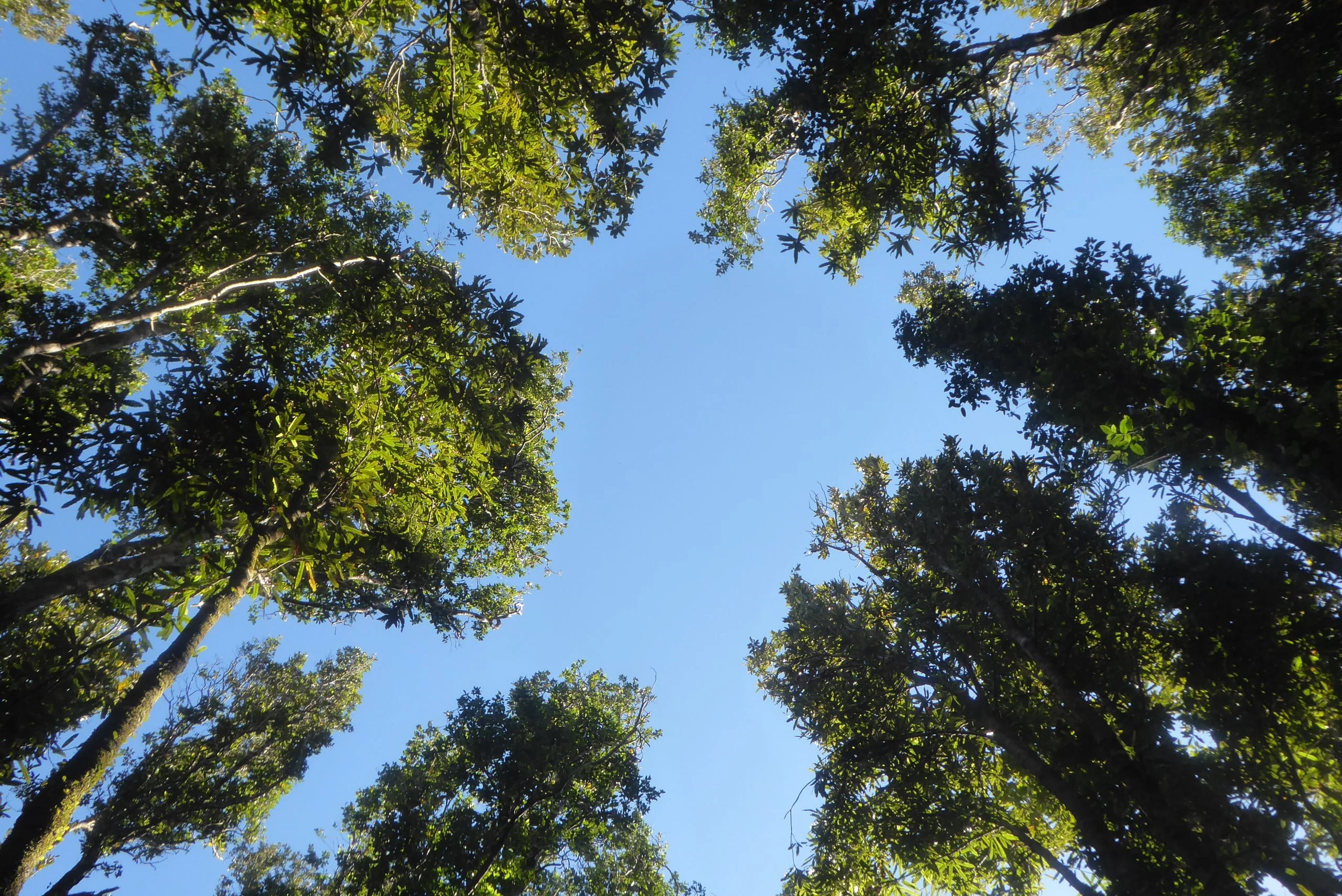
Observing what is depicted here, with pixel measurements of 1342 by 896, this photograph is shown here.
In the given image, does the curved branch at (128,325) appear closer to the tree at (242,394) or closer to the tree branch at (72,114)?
the tree at (242,394)

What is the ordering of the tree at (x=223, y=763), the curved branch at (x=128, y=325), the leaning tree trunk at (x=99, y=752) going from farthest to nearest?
the tree at (x=223, y=763), the curved branch at (x=128, y=325), the leaning tree trunk at (x=99, y=752)

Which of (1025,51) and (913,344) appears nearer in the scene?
(1025,51)

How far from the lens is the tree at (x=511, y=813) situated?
13828mm

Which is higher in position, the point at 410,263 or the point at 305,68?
the point at 410,263

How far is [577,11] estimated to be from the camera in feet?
26.8

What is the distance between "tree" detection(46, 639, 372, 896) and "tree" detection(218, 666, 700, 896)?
7.37 ft

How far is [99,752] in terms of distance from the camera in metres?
6.26

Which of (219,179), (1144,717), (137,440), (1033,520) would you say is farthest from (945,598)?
(219,179)

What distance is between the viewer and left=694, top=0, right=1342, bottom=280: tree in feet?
28.6

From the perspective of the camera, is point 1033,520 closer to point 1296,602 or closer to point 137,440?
point 1296,602

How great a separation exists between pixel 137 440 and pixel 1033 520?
568 inches

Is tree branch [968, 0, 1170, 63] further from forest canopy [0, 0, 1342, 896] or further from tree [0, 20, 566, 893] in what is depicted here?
tree [0, 20, 566, 893]

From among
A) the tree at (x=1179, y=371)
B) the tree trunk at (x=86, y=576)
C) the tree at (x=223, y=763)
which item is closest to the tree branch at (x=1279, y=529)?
the tree at (x=1179, y=371)

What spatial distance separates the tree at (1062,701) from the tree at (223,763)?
1445 cm
